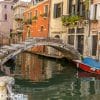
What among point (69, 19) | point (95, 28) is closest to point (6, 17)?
point (69, 19)

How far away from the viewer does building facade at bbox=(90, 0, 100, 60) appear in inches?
741

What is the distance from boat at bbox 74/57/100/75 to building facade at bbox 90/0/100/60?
1.84m

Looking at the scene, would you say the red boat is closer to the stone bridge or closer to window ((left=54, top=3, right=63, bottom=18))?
the stone bridge

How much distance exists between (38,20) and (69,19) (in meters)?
8.46

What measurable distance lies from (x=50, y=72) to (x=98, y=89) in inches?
196

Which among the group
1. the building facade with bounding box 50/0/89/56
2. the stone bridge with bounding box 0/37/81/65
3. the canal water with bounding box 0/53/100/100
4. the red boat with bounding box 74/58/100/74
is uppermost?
the building facade with bounding box 50/0/89/56

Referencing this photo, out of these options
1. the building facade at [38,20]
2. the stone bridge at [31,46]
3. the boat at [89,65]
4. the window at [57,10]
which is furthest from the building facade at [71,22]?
the boat at [89,65]

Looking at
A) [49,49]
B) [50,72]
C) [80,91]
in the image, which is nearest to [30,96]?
[80,91]

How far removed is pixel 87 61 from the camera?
16812mm

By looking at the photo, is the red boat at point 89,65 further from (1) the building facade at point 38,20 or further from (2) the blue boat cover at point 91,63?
(1) the building facade at point 38,20

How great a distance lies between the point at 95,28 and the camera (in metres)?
19.3

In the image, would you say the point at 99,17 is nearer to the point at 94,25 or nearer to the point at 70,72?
the point at 94,25

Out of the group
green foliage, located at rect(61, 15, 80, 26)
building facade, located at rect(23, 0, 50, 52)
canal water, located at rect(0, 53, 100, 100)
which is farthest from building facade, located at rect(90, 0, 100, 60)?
building facade, located at rect(23, 0, 50, 52)

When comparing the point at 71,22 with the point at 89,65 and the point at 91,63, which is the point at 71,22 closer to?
the point at 91,63
